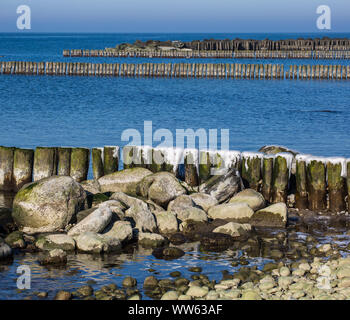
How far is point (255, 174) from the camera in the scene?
14883mm

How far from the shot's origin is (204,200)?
1388 cm

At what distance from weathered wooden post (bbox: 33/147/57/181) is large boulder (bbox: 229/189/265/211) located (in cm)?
462

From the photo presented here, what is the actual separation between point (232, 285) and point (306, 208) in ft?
17.9

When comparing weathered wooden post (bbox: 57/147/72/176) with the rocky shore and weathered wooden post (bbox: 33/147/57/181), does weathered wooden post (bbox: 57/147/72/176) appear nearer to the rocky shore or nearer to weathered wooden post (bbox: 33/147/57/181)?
weathered wooden post (bbox: 33/147/57/181)

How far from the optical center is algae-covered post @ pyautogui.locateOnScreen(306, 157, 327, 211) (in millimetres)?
14312

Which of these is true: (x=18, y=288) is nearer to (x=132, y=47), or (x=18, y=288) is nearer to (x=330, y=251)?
(x=330, y=251)

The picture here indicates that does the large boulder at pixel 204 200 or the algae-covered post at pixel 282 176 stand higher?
the algae-covered post at pixel 282 176

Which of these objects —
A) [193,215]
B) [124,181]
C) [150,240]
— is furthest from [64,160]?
[150,240]

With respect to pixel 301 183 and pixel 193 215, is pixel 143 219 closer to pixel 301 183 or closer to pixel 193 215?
pixel 193 215

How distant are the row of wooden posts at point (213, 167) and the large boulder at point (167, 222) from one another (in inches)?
98.4

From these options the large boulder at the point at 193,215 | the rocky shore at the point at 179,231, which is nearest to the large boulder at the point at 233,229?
the rocky shore at the point at 179,231

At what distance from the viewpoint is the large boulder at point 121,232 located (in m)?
11.7

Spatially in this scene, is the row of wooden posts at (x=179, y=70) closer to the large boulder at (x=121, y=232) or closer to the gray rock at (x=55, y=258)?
the large boulder at (x=121, y=232)

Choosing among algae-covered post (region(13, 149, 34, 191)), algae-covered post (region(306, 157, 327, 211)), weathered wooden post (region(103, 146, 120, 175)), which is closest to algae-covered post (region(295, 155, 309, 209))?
algae-covered post (region(306, 157, 327, 211))
